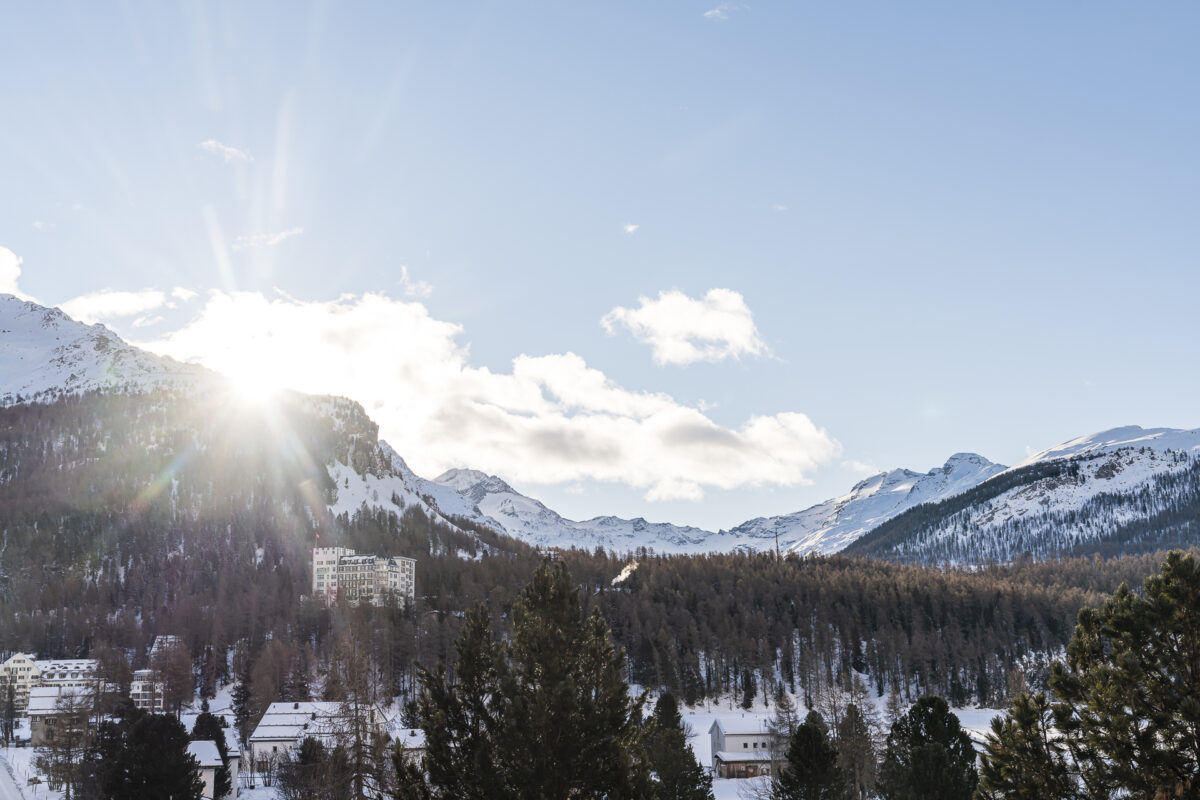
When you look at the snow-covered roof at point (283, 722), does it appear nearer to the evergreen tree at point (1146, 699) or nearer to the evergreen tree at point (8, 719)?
the evergreen tree at point (8, 719)

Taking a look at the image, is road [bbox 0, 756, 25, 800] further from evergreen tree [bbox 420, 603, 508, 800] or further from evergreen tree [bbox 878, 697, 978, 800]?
evergreen tree [bbox 878, 697, 978, 800]

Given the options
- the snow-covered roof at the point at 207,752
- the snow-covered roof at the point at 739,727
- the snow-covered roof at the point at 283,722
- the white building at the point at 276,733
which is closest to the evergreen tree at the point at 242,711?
the white building at the point at 276,733

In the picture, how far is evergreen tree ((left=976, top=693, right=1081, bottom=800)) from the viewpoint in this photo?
19266 millimetres

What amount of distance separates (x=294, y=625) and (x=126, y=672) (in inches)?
1936

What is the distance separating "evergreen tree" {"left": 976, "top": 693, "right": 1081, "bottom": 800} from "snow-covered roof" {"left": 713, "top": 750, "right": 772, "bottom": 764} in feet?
278

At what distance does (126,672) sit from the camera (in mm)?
116188

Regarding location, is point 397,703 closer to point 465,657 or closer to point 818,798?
point 818,798

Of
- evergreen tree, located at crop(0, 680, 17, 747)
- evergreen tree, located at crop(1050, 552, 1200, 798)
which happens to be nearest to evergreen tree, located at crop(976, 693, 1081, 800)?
evergreen tree, located at crop(1050, 552, 1200, 798)

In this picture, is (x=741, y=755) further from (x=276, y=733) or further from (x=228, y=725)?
(x=228, y=725)

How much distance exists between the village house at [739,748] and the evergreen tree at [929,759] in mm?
53851

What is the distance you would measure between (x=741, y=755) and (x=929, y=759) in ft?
232

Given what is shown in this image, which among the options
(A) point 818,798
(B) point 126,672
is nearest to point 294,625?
(B) point 126,672

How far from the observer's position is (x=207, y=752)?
253ft

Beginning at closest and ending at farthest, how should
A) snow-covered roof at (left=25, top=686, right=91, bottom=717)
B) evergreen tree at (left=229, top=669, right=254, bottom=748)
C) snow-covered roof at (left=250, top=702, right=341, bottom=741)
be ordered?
snow-covered roof at (left=250, top=702, right=341, bottom=741) → evergreen tree at (left=229, top=669, right=254, bottom=748) → snow-covered roof at (left=25, top=686, right=91, bottom=717)
